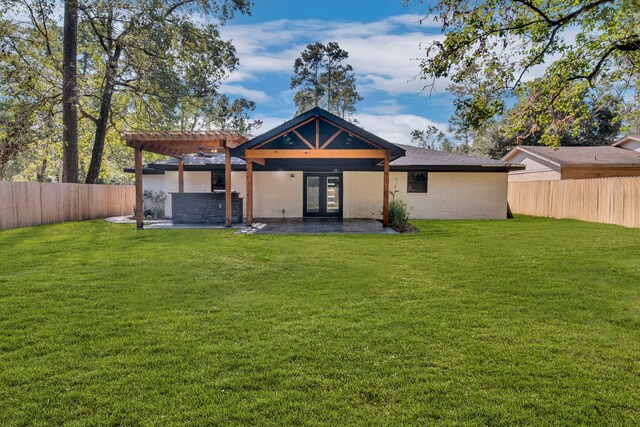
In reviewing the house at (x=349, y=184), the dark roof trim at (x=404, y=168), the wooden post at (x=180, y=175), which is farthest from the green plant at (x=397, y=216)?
the wooden post at (x=180, y=175)

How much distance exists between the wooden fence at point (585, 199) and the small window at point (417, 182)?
6115 mm

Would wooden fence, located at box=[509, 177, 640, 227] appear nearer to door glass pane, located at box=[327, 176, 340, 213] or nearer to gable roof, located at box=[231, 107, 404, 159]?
gable roof, located at box=[231, 107, 404, 159]

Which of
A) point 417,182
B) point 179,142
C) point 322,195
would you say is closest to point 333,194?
point 322,195

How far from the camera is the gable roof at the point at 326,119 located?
34.5 ft

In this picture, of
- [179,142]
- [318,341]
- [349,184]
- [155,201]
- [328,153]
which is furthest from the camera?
[155,201]

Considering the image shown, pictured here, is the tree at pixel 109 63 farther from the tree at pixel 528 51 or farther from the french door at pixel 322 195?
the tree at pixel 528 51

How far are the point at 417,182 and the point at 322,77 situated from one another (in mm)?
21545

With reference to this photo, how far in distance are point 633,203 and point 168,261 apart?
14422mm

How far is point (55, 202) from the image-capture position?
13.4 m

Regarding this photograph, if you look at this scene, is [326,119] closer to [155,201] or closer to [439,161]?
[439,161]

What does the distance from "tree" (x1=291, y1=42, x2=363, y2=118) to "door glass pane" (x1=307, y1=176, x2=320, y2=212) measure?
19.8 m

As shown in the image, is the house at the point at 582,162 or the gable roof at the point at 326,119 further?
the house at the point at 582,162

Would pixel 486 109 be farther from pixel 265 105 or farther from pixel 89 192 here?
pixel 265 105

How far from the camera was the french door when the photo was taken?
15164mm
